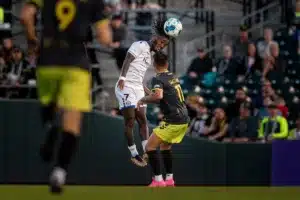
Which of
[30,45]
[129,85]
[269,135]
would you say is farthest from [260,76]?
[30,45]

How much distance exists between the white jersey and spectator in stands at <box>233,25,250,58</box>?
5.94 meters

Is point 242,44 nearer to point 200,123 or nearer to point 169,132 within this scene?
point 200,123

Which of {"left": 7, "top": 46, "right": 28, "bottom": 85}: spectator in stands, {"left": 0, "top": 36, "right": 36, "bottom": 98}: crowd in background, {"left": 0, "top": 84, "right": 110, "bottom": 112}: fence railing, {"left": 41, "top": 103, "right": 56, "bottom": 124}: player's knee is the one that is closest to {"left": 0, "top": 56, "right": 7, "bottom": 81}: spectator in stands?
{"left": 0, "top": 36, "right": 36, "bottom": 98}: crowd in background

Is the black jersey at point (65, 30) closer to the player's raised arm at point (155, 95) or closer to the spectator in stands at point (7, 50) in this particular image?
the player's raised arm at point (155, 95)

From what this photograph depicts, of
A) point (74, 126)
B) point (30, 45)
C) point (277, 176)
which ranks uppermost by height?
point (30, 45)

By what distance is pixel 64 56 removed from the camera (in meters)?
9.91

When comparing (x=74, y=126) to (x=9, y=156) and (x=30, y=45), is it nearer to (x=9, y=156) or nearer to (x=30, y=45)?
(x=30, y=45)

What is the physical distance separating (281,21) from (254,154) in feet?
19.4

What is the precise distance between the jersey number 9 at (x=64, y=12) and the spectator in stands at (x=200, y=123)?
8.51m

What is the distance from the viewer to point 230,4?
22.5 metres

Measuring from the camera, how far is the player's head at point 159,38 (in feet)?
47.2

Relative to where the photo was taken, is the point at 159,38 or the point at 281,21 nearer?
the point at 159,38

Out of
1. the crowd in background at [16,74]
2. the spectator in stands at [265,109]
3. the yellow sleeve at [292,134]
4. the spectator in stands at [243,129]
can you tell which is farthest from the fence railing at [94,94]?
the yellow sleeve at [292,134]
